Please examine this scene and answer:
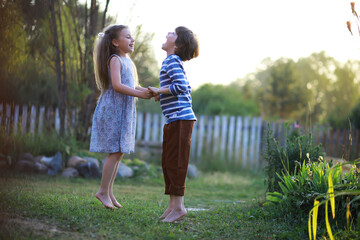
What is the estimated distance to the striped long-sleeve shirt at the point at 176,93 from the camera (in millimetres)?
3039

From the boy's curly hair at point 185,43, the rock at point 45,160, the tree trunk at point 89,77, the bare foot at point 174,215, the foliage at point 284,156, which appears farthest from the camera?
the tree trunk at point 89,77

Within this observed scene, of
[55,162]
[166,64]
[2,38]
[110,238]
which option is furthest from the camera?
[55,162]

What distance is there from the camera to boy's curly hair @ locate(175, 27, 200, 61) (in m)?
3.19

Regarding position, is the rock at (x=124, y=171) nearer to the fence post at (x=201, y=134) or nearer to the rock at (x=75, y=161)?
the rock at (x=75, y=161)

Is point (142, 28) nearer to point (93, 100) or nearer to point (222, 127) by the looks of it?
point (93, 100)

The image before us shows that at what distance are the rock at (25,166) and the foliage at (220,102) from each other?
28.8 ft

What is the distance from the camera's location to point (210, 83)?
1684 cm

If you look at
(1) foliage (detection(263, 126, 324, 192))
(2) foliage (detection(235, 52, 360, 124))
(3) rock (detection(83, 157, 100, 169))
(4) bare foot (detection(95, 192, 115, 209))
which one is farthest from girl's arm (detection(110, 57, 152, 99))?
(2) foliage (detection(235, 52, 360, 124))

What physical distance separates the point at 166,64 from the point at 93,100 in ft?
14.2

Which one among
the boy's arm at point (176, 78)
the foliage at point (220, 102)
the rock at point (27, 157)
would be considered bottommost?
the rock at point (27, 157)

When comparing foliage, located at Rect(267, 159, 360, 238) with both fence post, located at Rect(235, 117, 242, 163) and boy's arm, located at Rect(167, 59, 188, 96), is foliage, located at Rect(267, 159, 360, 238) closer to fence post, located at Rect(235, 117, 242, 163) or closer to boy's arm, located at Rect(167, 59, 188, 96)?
boy's arm, located at Rect(167, 59, 188, 96)

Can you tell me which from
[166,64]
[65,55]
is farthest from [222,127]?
[166,64]

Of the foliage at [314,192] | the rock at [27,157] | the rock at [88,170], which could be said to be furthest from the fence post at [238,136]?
the foliage at [314,192]

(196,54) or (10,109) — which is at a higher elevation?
(196,54)
